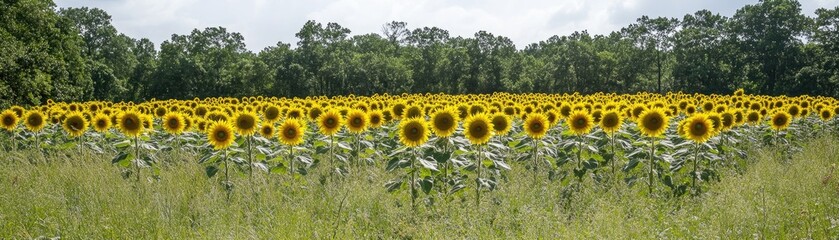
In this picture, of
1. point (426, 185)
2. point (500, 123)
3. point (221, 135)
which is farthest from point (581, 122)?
point (221, 135)

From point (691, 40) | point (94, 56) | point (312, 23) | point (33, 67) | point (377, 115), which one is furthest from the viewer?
point (312, 23)

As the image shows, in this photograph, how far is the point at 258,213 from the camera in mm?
6133

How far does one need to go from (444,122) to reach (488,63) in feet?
179

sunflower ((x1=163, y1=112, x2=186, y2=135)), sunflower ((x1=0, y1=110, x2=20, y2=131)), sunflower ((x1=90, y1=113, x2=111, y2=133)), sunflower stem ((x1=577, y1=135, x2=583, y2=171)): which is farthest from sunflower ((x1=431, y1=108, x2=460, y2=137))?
sunflower ((x1=0, y1=110, x2=20, y2=131))

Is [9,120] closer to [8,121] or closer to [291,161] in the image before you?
[8,121]

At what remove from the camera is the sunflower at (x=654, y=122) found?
284 inches

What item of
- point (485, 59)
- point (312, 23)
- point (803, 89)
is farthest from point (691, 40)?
point (312, 23)

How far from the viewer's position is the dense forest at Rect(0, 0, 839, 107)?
50125mm

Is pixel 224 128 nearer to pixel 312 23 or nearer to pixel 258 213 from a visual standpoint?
pixel 258 213

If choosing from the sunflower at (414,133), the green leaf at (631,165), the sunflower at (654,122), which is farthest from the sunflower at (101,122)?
the sunflower at (654,122)

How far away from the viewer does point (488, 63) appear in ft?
199

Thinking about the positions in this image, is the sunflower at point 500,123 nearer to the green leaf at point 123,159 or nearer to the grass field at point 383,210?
the grass field at point 383,210

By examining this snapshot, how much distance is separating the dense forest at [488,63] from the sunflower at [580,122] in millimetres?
46002

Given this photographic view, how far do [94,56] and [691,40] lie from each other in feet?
177
